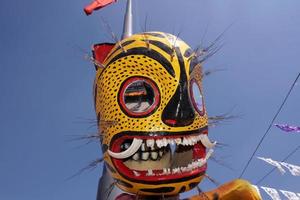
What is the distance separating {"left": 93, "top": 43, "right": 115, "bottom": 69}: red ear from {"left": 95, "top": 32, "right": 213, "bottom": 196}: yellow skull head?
1.51 feet

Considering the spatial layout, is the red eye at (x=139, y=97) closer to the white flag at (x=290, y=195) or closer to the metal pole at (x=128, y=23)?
the white flag at (x=290, y=195)

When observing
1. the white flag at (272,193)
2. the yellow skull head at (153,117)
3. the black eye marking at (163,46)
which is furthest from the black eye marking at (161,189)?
the white flag at (272,193)

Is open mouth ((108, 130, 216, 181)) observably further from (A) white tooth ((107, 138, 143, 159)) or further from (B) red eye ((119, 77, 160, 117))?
(B) red eye ((119, 77, 160, 117))

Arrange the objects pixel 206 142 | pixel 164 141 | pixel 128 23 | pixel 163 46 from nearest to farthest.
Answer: pixel 164 141, pixel 206 142, pixel 163 46, pixel 128 23

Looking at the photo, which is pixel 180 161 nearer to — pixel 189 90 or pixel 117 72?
pixel 189 90

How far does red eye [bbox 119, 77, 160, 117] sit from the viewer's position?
3824mm

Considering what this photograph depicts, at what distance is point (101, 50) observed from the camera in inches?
185

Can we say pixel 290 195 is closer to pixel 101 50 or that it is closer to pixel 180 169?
pixel 180 169

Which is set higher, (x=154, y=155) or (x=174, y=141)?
(x=174, y=141)

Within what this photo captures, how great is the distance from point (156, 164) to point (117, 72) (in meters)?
1.01

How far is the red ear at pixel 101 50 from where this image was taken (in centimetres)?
466

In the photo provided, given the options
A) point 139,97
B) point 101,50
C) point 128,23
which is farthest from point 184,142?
point 128,23

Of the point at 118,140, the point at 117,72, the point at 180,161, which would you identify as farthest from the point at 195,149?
the point at 117,72

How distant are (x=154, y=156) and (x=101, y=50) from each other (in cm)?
155
